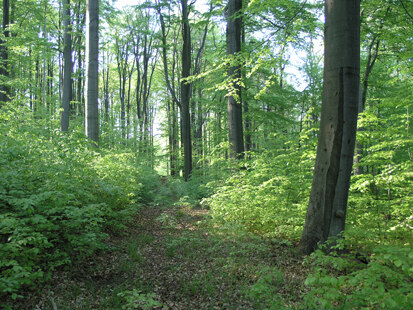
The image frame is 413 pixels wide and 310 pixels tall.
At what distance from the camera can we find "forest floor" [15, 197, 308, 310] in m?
3.17

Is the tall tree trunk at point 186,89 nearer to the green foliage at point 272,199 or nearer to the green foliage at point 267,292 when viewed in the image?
the green foliage at point 272,199

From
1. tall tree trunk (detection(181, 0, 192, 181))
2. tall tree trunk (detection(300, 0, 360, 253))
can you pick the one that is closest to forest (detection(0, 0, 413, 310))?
tall tree trunk (detection(300, 0, 360, 253))

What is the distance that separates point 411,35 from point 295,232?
24.3 feet

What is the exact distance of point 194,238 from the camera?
19.0ft

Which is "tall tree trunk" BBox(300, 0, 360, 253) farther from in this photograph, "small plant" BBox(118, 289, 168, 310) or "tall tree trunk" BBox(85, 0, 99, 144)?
"tall tree trunk" BBox(85, 0, 99, 144)

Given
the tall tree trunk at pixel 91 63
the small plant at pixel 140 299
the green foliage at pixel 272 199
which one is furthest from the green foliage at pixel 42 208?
the green foliage at pixel 272 199

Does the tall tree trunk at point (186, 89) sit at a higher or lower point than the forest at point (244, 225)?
higher

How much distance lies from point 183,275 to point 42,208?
2.43 metres

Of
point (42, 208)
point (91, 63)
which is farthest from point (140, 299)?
point (91, 63)

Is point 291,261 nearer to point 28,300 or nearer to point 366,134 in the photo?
point 366,134

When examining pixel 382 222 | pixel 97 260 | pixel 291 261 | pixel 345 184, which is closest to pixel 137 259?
pixel 97 260

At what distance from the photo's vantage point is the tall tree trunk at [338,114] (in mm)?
4008

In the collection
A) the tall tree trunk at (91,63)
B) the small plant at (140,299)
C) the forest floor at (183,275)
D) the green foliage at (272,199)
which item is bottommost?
the forest floor at (183,275)

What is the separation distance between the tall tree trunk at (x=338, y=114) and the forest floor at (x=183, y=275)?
1061 millimetres
